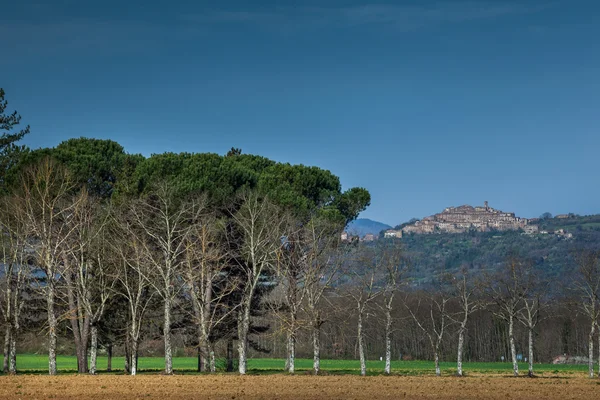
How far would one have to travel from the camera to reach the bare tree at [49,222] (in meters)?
54.6

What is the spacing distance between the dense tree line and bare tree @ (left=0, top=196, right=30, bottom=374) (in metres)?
0.18

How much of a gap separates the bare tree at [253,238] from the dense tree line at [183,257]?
0.21 meters

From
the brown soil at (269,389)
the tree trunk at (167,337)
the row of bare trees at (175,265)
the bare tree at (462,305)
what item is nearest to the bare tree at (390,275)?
the row of bare trees at (175,265)

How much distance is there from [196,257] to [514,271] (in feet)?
83.7

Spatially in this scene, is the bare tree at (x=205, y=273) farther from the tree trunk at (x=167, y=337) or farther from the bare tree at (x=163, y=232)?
the tree trunk at (x=167, y=337)

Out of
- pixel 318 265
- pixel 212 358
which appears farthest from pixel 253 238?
pixel 212 358

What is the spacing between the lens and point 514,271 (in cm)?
6569

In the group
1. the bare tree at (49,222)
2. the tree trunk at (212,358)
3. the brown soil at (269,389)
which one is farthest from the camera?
the tree trunk at (212,358)

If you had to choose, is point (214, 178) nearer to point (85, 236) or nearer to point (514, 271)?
point (85, 236)

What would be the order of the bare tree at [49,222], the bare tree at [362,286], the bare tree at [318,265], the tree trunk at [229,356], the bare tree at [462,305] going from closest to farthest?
the bare tree at [49,222] → the bare tree at [318,265] → the bare tree at [362,286] → the bare tree at [462,305] → the tree trunk at [229,356]

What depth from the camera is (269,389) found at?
41.7 meters

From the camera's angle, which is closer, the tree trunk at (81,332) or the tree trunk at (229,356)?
the tree trunk at (81,332)

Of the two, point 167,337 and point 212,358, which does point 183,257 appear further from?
point 167,337

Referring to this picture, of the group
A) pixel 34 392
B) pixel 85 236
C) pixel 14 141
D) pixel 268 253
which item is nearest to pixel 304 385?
pixel 34 392
